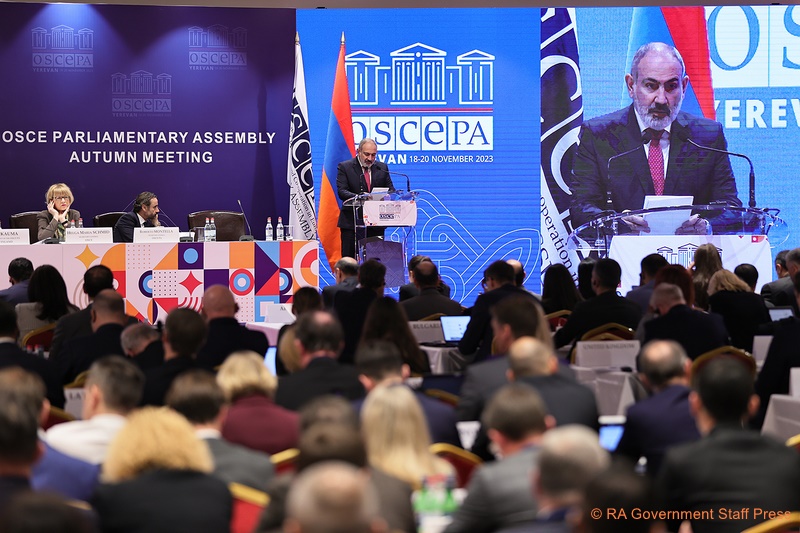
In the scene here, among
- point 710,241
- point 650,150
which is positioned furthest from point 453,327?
point 650,150

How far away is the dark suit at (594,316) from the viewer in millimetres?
7004

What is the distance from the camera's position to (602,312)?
7047 mm

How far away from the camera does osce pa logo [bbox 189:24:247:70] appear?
13.0 metres

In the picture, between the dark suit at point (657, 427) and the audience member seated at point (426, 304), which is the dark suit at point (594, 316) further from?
the dark suit at point (657, 427)

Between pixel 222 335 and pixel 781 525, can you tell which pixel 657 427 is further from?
pixel 222 335

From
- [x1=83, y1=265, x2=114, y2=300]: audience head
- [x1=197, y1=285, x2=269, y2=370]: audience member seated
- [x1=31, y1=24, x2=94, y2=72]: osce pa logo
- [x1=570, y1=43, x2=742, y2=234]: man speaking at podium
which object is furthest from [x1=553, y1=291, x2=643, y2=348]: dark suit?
[x1=31, y1=24, x2=94, y2=72]: osce pa logo

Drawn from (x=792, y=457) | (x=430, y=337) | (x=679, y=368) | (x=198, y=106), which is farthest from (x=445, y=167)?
(x=792, y=457)

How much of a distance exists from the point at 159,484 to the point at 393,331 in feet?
9.20

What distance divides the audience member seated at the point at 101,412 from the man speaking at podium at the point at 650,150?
381 inches

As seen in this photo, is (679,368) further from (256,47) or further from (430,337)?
(256,47)

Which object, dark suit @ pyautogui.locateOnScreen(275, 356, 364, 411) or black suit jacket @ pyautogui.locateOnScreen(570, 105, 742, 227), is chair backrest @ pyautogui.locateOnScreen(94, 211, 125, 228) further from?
dark suit @ pyautogui.locateOnScreen(275, 356, 364, 411)

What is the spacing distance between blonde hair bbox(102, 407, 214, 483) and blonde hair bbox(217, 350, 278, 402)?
1.12m

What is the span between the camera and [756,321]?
737 centimetres

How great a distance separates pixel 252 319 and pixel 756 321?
4.71 meters
